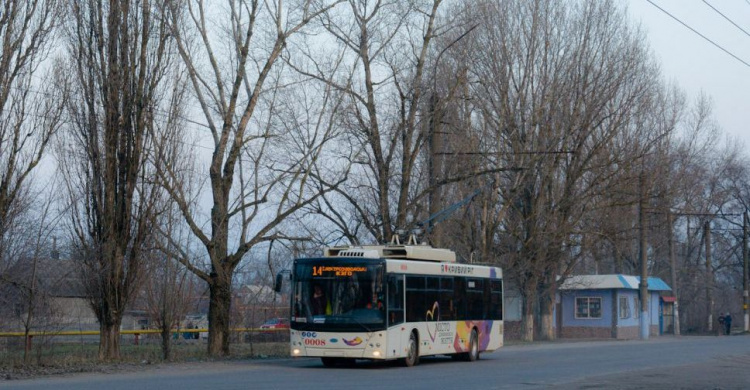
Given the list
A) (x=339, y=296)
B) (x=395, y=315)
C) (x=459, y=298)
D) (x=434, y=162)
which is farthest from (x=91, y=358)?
(x=434, y=162)

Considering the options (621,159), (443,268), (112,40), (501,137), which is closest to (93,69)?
(112,40)

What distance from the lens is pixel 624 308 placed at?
201 feet

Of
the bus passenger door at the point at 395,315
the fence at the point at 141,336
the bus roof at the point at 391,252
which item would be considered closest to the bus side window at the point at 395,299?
the bus passenger door at the point at 395,315

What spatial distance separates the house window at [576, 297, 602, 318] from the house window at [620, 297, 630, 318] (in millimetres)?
1528

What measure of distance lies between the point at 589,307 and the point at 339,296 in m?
39.1

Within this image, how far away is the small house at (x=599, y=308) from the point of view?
5953 cm

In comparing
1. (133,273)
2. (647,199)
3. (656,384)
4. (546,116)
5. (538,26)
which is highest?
(538,26)

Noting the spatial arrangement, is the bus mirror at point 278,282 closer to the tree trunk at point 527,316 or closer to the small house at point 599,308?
the tree trunk at point 527,316

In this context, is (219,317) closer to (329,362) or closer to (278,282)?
(329,362)

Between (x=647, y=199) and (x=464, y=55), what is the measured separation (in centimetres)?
1344

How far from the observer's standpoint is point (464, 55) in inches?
1526

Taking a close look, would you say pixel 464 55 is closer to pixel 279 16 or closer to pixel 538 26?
pixel 538 26

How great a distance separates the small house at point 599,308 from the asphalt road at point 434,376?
30.4 metres

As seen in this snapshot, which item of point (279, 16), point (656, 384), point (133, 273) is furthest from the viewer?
point (279, 16)
